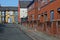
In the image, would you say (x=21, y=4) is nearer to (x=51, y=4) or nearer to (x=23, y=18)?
(x=23, y=18)

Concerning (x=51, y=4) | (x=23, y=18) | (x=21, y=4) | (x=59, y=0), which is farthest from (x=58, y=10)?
(x=21, y=4)

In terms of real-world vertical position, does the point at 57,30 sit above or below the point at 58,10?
below

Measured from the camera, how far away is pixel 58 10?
95.6 ft

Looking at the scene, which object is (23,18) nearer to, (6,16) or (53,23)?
(6,16)

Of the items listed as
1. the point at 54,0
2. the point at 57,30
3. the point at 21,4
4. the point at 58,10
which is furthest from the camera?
the point at 21,4


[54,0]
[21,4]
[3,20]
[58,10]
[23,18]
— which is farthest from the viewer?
[3,20]

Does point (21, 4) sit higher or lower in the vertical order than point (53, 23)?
higher

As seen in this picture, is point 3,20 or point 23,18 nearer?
point 23,18

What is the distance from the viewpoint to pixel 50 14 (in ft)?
112

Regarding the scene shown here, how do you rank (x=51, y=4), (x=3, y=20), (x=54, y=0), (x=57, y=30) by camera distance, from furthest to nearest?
(x=3, y=20) → (x=51, y=4) → (x=54, y=0) → (x=57, y=30)

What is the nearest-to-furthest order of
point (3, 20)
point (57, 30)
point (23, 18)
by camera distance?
point (57, 30) → point (23, 18) → point (3, 20)

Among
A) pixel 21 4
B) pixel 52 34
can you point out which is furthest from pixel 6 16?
pixel 52 34

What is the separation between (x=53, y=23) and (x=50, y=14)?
32.2 ft

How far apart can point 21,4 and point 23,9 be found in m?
5.15
